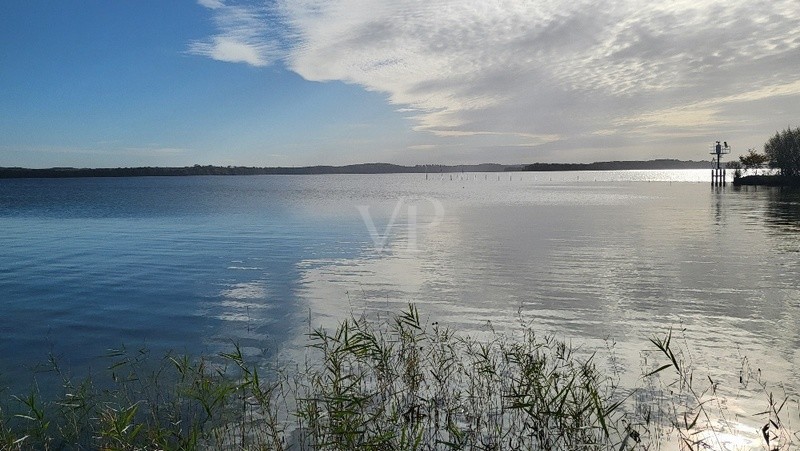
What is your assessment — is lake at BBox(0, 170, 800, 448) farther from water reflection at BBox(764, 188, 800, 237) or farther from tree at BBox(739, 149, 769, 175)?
tree at BBox(739, 149, 769, 175)

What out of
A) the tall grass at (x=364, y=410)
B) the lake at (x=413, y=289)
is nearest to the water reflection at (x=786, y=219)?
the lake at (x=413, y=289)

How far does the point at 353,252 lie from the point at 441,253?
5363 mm

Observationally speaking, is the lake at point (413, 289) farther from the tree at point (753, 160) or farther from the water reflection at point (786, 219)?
the tree at point (753, 160)

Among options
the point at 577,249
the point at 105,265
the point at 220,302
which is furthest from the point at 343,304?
the point at 577,249

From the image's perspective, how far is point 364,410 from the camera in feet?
30.3

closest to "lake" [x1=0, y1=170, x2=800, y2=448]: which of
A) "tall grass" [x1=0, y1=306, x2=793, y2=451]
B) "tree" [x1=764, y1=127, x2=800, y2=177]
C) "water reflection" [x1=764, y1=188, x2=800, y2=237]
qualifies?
"water reflection" [x1=764, y1=188, x2=800, y2=237]

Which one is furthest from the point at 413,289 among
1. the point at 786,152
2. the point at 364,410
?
the point at 786,152

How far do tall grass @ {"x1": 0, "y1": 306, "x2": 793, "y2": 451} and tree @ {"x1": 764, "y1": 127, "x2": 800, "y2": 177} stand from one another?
405 ft

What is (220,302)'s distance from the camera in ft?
63.2

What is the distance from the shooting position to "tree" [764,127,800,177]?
353 feet

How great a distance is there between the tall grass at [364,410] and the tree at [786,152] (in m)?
124

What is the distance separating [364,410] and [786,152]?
13018cm

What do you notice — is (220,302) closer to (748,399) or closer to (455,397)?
(455,397)

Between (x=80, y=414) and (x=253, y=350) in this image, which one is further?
(x=253, y=350)
